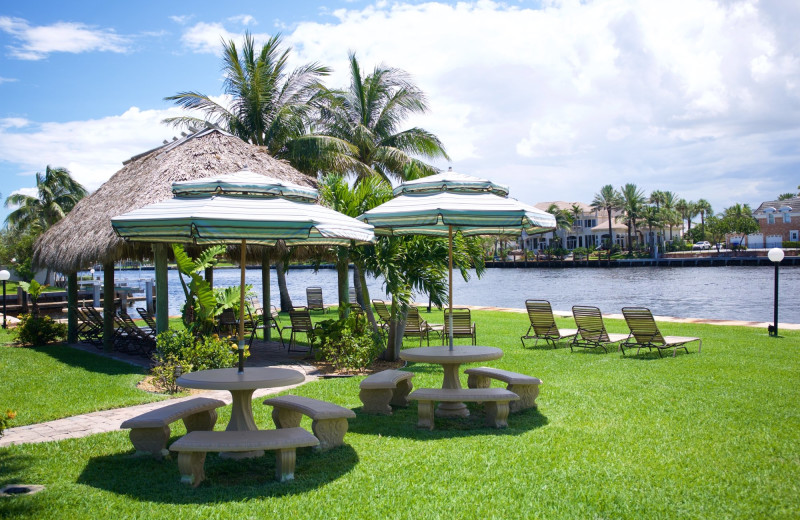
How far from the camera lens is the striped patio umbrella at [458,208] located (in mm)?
6633

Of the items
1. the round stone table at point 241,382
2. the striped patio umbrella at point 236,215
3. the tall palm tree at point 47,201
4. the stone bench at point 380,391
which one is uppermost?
the tall palm tree at point 47,201

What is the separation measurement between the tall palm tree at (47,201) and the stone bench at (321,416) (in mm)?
49661

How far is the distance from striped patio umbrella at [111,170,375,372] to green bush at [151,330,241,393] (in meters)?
3.39

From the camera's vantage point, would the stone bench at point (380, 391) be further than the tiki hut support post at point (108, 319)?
No

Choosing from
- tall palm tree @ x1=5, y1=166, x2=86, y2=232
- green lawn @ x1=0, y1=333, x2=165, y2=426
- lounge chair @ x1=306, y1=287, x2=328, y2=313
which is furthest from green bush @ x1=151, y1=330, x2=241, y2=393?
tall palm tree @ x1=5, y1=166, x2=86, y2=232

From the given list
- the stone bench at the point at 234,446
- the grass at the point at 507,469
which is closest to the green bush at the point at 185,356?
the grass at the point at 507,469

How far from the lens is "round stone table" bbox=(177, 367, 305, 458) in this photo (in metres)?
5.23

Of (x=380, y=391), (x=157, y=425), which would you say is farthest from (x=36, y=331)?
(x=157, y=425)

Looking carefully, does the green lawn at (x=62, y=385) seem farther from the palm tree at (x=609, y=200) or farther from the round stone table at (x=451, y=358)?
the palm tree at (x=609, y=200)

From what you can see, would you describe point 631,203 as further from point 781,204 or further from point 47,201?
point 47,201

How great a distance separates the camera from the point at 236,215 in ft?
17.8

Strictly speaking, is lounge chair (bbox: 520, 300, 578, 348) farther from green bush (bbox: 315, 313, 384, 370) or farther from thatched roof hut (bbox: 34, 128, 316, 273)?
thatched roof hut (bbox: 34, 128, 316, 273)

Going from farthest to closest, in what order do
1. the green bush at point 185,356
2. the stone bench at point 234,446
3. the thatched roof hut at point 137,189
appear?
the thatched roof hut at point 137,189
the green bush at point 185,356
the stone bench at point 234,446

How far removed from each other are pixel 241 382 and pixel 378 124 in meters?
21.0
